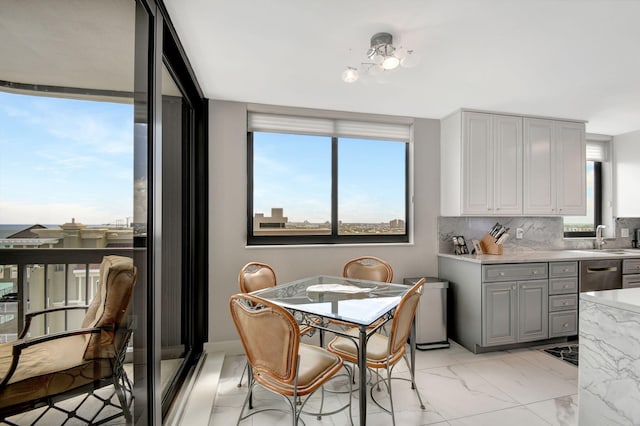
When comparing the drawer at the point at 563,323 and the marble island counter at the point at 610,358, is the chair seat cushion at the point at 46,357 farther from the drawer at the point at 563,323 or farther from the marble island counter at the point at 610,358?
the drawer at the point at 563,323

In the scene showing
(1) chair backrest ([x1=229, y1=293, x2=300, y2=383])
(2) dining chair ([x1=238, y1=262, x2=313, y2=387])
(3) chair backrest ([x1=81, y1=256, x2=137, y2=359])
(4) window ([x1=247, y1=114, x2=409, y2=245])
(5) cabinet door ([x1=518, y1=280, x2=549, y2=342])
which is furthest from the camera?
(4) window ([x1=247, y1=114, x2=409, y2=245])

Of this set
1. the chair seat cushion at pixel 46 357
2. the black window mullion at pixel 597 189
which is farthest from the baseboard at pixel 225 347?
the black window mullion at pixel 597 189

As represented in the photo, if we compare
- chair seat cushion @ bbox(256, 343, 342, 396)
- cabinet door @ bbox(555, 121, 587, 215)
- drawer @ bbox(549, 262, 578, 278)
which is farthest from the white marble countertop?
cabinet door @ bbox(555, 121, 587, 215)

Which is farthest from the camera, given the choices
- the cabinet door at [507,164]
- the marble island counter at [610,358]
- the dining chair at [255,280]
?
the cabinet door at [507,164]

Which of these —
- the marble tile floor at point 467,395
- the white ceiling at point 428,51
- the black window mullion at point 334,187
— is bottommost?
the marble tile floor at point 467,395

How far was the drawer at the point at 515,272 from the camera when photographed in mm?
3111

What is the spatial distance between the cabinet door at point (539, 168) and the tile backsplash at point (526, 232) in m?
0.37

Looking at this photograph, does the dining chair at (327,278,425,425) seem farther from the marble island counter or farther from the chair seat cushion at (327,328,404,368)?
the marble island counter

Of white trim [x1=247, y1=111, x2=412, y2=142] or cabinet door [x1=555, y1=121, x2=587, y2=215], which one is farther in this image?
cabinet door [x1=555, y1=121, x2=587, y2=215]

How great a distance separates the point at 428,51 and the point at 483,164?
5.64ft

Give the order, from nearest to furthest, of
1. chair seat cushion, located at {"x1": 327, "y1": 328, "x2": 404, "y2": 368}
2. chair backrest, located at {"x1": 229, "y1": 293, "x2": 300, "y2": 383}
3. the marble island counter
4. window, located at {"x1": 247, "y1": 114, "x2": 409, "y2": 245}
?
the marble island counter → chair backrest, located at {"x1": 229, "y1": 293, "x2": 300, "y2": 383} → chair seat cushion, located at {"x1": 327, "y1": 328, "x2": 404, "y2": 368} → window, located at {"x1": 247, "y1": 114, "x2": 409, "y2": 245}

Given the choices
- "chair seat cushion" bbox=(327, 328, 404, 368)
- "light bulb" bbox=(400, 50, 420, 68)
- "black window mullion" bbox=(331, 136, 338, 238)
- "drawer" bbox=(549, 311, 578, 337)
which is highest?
"light bulb" bbox=(400, 50, 420, 68)

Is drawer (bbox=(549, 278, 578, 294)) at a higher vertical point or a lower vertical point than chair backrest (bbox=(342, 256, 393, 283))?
lower

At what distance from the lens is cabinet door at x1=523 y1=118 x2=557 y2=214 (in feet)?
11.8
